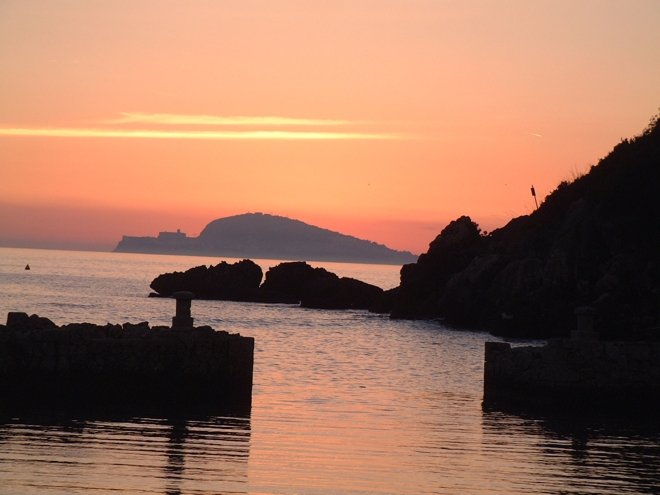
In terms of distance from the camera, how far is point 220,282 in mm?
79125

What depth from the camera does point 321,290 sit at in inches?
2749

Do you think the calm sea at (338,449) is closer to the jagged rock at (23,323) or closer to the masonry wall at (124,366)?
the masonry wall at (124,366)

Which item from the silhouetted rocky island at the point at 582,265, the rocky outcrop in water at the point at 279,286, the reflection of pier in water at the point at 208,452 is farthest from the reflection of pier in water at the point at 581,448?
the rocky outcrop in water at the point at 279,286

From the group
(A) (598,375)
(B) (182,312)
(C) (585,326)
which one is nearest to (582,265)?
(C) (585,326)

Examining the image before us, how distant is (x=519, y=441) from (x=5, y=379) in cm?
840

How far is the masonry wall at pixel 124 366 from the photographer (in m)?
14.3

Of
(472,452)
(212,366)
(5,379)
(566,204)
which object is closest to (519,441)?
(472,452)

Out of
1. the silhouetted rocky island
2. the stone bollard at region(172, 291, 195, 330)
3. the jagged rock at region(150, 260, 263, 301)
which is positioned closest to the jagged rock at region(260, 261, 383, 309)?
the jagged rock at region(150, 260, 263, 301)

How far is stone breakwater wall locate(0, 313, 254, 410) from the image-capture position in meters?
14.3

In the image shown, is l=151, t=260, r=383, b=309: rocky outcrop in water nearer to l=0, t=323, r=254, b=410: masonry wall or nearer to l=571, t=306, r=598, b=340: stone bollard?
l=571, t=306, r=598, b=340: stone bollard

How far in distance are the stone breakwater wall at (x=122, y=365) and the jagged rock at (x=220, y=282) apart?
61.6 metres

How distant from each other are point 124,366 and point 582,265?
29492 millimetres

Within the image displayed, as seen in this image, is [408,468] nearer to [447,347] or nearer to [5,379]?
[5,379]

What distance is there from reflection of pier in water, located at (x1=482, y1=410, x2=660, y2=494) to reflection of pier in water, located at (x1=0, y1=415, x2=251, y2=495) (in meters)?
3.85
